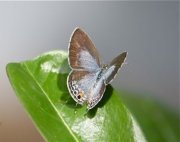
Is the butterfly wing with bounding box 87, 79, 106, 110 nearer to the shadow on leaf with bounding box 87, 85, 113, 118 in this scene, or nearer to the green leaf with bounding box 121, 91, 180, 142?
the shadow on leaf with bounding box 87, 85, 113, 118

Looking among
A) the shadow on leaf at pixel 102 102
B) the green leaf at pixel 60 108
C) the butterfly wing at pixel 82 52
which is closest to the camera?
the green leaf at pixel 60 108

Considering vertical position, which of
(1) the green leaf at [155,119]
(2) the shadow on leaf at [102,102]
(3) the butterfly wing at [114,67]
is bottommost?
(1) the green leaf at [155,119]

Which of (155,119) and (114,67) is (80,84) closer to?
(114,67)

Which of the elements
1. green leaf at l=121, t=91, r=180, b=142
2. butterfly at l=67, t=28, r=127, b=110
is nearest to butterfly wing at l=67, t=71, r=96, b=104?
butterfly at l=67, t=28, r=127, b=110

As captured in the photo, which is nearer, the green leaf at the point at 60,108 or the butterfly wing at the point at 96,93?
the green leaf at the point at 60,108

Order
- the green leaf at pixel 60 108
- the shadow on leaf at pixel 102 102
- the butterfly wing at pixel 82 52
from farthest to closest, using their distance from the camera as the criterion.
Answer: the butterfly wing at pixel 82 52
the shadow on leaf at pixel 102 102
the green leaf at pixel 60 108

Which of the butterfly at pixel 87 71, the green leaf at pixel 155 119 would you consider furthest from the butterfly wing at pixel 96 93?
the green leaf at pixel 155 119

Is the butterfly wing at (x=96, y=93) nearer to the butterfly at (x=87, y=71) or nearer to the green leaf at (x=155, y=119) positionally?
the butterfly at (x=87, y=71)

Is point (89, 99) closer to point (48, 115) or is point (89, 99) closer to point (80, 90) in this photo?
point (80, 90)
